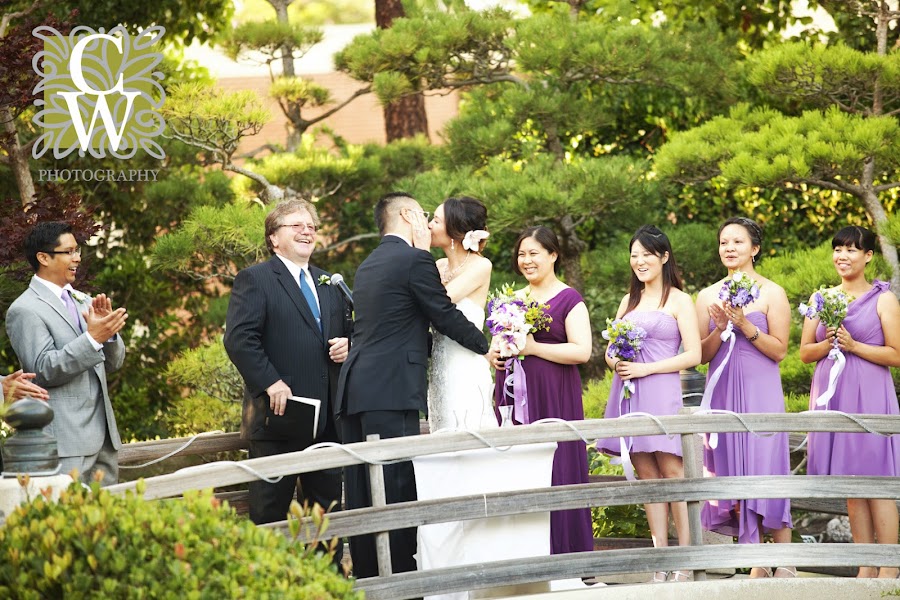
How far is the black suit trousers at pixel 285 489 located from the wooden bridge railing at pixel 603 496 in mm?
790

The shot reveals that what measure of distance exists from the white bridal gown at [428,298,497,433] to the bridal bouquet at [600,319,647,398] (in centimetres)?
69

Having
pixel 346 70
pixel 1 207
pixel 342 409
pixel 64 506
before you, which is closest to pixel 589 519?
pixel 342 409

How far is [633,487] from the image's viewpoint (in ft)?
16.3

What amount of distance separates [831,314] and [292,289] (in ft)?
8.47

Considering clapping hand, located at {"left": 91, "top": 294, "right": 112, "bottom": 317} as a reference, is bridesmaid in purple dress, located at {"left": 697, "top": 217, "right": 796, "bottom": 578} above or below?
below

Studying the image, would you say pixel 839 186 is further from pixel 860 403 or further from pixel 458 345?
pixel 458 345

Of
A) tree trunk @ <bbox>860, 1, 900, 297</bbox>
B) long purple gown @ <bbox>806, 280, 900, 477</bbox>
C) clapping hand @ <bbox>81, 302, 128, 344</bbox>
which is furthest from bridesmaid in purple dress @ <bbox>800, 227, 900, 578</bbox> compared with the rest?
clapping hand @ <bbox>81, 302, 128, 344</bbox>

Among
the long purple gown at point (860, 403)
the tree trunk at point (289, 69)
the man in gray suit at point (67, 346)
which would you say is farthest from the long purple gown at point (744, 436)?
the tree trunk at point (289, 69)

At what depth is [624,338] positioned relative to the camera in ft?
18.5

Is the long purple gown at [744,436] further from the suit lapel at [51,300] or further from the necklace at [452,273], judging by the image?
the suit lapel at [51,300]

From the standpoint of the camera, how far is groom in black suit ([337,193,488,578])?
16.4ft

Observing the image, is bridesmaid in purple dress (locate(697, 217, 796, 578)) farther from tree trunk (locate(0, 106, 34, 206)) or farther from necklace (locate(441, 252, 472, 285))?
tree trunk (locate(0, 106, 34, 206))

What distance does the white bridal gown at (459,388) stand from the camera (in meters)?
5.31

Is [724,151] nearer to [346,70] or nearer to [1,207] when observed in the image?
[346,70]
